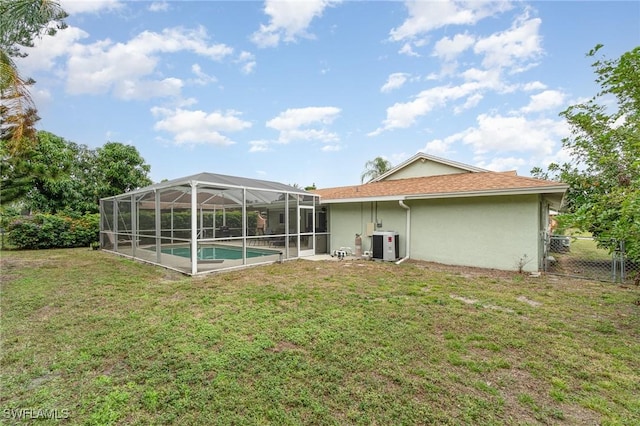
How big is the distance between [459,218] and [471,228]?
47 cm

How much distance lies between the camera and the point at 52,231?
1333 cm

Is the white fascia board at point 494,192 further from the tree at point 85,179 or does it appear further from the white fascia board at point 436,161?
the tree at point 85,179

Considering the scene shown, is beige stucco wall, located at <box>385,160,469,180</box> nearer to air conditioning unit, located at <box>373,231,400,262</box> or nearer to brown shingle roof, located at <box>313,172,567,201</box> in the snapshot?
brown shingle roof, located at <box>313,172,567,201</box>

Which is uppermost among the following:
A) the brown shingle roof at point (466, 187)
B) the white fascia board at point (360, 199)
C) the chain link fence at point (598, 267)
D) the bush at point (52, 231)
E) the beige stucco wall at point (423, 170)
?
the beige stucco wall at point (423, 170)

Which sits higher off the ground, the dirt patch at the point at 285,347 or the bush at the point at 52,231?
the bush at the point at 52,231

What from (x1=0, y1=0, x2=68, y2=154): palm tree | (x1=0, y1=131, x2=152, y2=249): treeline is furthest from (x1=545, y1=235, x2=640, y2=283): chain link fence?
(x1=0, y1=131, x2=152, y2=249): treeline

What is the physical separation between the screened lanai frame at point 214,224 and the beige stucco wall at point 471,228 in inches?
123

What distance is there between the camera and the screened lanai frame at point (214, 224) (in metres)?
8.52

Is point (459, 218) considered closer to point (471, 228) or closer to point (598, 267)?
point (471, 228)

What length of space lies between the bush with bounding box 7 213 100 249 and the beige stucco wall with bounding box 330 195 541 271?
1433 centimetres

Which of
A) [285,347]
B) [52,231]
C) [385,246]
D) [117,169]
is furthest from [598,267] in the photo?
[117,169]

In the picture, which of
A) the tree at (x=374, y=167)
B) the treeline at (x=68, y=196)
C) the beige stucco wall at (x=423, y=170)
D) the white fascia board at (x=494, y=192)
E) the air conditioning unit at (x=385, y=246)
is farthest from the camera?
the tree at (x=374, y=167)

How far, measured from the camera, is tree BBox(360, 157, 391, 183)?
26031 mm

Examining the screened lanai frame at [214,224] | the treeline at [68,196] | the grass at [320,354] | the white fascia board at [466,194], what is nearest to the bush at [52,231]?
the treeline at [68,196]
